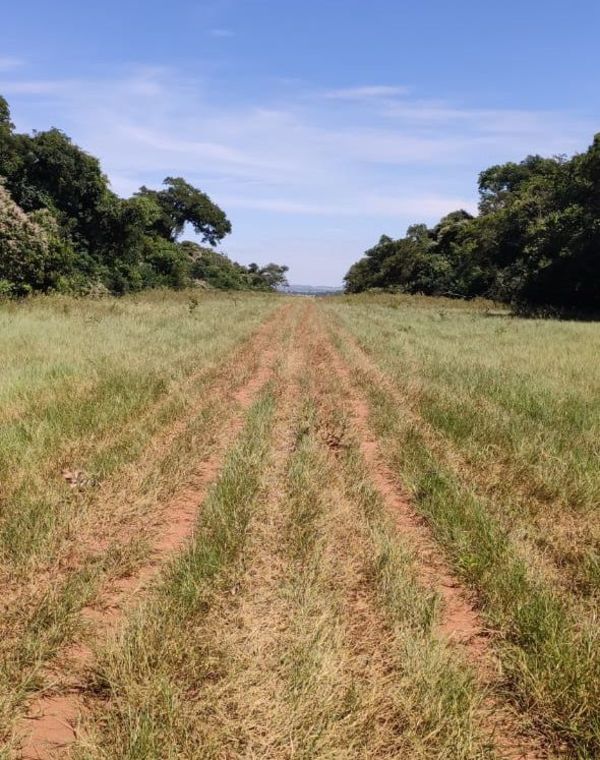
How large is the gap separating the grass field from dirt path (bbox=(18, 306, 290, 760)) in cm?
1

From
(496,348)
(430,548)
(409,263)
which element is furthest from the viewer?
(409,263)

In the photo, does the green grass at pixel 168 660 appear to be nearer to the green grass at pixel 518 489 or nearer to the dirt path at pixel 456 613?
the dirt path at pixel 456 613

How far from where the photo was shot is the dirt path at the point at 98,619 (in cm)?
212

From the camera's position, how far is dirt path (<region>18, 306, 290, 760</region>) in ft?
6.94

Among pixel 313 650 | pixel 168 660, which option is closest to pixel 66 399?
pixel 168 660

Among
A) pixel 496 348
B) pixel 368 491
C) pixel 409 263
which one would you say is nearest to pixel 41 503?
pixel 368 491

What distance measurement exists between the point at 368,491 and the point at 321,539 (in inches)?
38.5

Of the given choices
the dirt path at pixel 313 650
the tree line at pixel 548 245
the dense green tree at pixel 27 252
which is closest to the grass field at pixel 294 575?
the dirt path at pixel 313 650

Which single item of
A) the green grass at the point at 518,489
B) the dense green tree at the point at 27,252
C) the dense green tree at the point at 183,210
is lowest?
the green grass at the point at 518,489

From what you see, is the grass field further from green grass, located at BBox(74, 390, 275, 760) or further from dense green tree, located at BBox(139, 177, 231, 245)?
dense green tree, located at BBox(139, 177, 231, 245)

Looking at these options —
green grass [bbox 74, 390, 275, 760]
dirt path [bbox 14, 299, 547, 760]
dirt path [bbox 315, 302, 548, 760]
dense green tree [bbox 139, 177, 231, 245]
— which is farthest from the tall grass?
dense green tree [bbox 139, 177, 231, 245]

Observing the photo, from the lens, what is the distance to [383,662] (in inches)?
99.7

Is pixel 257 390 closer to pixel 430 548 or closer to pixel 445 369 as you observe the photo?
pixel 445 369

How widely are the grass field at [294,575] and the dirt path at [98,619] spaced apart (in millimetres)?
12
